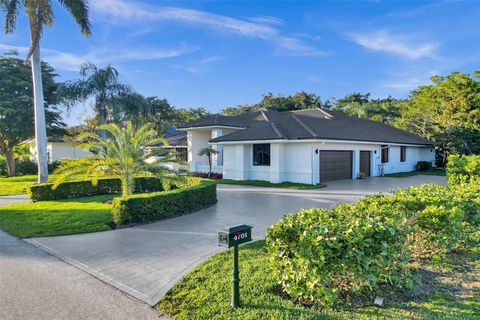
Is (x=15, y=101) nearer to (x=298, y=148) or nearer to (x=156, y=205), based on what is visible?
(x=156, y=205)

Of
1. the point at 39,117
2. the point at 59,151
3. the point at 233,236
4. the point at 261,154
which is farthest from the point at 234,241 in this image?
the point at 59,151

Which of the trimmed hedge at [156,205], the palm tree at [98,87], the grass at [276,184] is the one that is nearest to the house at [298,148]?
the grass at [276,184]

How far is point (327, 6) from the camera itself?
12.4 meters

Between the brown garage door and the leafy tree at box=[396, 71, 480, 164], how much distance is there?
12.8 m

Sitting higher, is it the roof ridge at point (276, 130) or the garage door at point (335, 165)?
the roof ridge at point (276, 130)

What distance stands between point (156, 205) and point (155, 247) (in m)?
2.56

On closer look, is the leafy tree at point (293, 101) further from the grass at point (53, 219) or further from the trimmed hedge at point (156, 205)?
the grass at point (53, 219)

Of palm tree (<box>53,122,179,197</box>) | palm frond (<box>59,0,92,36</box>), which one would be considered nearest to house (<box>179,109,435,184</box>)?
palm tree (<box>53,122,179,197</box>)

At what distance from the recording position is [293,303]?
3.78 metres

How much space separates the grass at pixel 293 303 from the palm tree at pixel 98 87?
73.5 feet

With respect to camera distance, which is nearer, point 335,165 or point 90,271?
point 90,271

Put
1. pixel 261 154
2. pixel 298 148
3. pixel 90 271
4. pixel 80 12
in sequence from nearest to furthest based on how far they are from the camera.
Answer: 1. pixel 90 271
2. pixel 80 12
3. pixel 298 148
4. pixel 261 154

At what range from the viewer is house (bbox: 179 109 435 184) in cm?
1772

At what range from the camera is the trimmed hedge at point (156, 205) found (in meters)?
8.33
